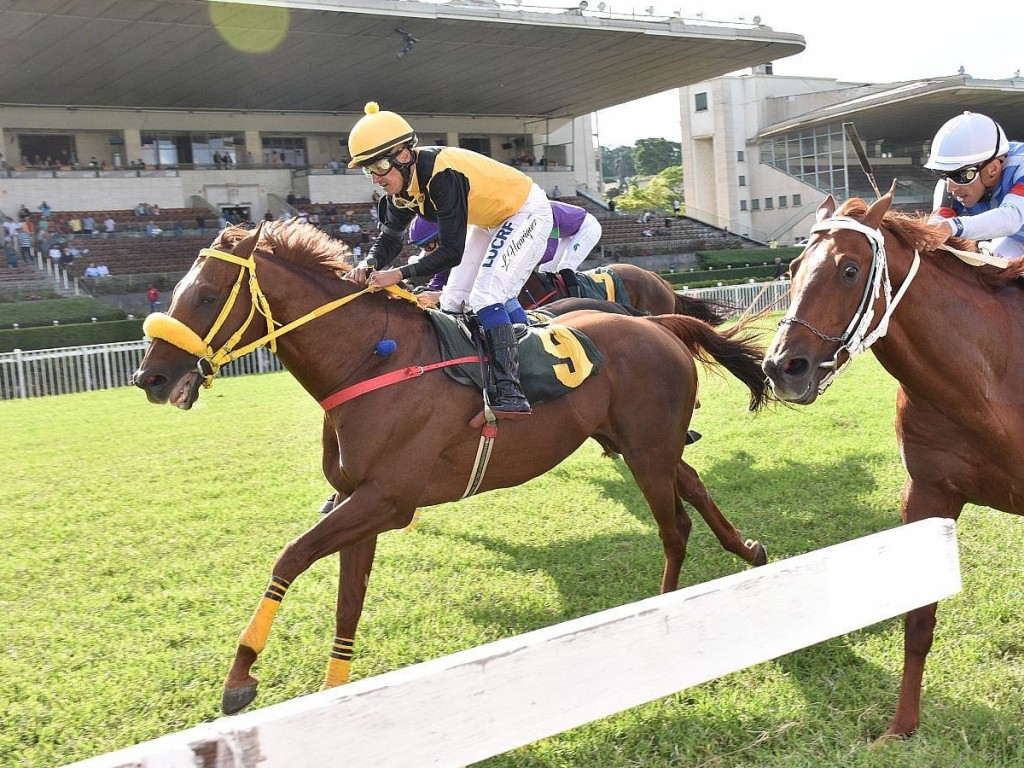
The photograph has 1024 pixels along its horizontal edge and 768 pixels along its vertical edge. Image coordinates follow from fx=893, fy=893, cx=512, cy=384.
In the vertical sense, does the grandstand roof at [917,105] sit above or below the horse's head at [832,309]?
above

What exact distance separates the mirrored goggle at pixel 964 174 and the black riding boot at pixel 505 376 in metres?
2.02

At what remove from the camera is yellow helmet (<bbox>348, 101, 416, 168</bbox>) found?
3877 mm

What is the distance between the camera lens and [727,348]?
556 cm

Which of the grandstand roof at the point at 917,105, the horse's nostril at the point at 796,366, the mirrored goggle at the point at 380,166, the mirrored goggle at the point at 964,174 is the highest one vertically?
the grandstand roof at the point at 917,105

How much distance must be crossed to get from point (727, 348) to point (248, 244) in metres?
3.06

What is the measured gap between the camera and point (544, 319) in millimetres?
4906

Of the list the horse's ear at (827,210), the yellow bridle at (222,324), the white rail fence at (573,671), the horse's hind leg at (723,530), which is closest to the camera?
the white rail fence at (573,671)

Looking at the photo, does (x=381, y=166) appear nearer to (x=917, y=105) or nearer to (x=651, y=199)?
(x=917, y=105)

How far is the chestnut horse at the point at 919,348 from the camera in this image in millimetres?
3002

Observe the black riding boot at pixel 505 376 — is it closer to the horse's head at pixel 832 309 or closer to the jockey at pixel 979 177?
the horse's head at pixel 832 309

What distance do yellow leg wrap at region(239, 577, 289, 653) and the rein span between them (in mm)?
2152

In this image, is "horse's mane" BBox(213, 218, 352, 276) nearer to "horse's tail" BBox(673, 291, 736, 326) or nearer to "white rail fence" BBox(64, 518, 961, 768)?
"white rail fence" BBox(64, 518, 961, 768)

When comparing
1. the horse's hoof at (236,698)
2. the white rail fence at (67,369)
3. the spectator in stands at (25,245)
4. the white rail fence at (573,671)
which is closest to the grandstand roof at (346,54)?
the spectator in stands at (25,245)

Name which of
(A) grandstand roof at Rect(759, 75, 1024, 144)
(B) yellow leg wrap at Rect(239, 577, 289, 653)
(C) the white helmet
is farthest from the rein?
(A) grandstand roof at Rect(759, 75, 1024, 144)
